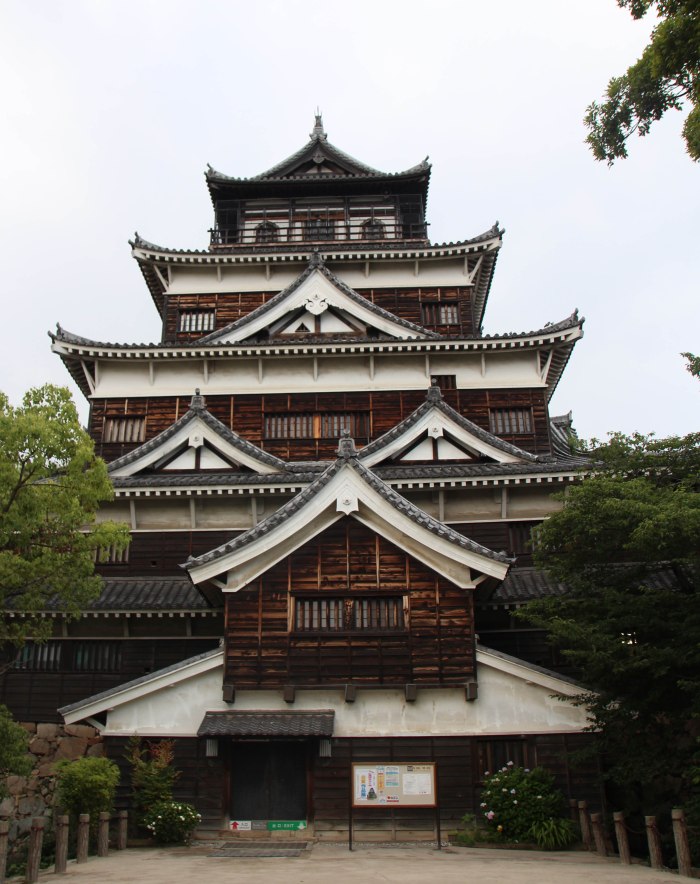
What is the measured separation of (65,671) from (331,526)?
8.28m

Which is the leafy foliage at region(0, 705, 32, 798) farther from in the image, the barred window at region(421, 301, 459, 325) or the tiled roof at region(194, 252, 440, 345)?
the barred window at region(421, 301, 459, 325)

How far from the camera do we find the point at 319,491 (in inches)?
666

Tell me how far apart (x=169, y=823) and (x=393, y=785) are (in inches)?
181

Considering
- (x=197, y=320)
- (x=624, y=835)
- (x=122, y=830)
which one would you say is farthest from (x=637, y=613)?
(x=197, y=320)

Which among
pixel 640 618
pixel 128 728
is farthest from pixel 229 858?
pixel 640 618

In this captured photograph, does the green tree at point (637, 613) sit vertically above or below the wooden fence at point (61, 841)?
above

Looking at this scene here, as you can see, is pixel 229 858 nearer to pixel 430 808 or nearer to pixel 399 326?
pixel 430 808

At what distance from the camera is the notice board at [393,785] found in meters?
15.9

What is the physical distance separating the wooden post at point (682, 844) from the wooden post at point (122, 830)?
33.3 feet

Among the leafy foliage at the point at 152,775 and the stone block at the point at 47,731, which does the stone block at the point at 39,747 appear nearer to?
the stone block at the point at 47,731

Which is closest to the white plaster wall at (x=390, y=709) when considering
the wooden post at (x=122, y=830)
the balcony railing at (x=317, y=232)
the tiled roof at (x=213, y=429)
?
the wooden post at (x=122, y=830)

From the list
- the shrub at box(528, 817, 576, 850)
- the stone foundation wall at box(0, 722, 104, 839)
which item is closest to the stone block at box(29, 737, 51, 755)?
the stone foundation wall at box(0, 722, 104, 839)

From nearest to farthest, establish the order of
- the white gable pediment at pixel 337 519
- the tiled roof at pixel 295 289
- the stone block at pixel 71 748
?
the white gable pediment at pixel 337 519, the stone block at pixel 71 748, the tiled roof at pixel 295 289

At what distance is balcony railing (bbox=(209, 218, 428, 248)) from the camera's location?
30172 mm
